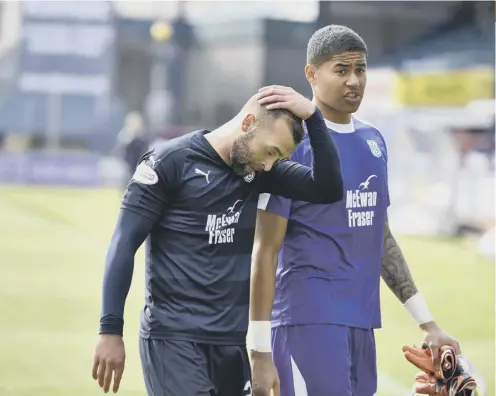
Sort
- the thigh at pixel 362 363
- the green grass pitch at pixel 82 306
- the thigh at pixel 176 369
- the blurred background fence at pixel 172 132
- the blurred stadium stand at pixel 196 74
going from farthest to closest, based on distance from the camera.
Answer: the blurred stadium stand at pixel 196 74
the blurred background fence at pixel 172 132
the green grass pitch at pixel 82 306
the thigh at pixel 362 363
the thigh at pixel 176 369

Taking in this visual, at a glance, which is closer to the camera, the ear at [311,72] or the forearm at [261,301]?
the forearm at [261,301]

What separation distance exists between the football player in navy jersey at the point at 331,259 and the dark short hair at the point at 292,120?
47 centimetres

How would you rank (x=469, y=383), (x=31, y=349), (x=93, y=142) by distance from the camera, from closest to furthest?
(x=469, y=383), (x=31, y=349), (x=93, y=142)

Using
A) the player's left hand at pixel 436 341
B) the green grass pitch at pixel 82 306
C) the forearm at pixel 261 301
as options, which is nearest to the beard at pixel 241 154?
the forearm at pixel 261 301

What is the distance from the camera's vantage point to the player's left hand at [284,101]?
175 inches

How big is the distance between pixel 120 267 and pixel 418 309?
5.28 feet

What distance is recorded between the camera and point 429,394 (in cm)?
508

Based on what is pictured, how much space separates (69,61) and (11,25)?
6.47m

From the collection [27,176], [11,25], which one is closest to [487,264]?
[27,176]

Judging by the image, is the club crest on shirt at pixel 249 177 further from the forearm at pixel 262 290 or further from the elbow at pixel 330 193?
the forearm at pixel 262 290

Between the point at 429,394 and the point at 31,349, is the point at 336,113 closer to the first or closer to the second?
the point at 429,394

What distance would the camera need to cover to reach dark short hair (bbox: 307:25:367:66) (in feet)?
16.6

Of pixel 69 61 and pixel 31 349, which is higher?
pixel 69 61

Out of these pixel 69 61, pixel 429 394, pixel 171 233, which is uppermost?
pixel 69 61
